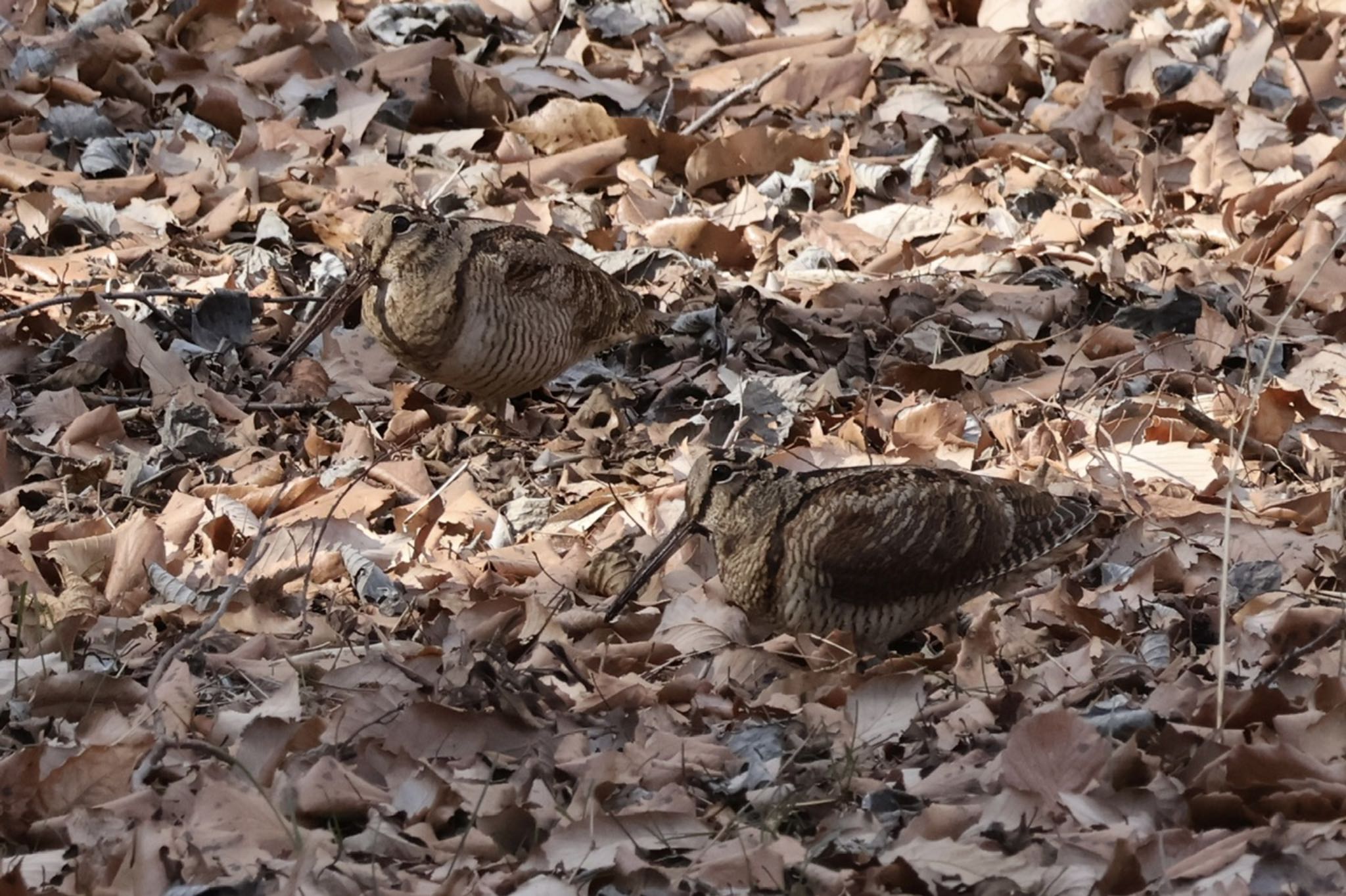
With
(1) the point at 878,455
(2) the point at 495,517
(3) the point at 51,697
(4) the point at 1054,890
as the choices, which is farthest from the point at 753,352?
(4) the point at 1054,890

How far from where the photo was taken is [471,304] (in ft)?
17.5

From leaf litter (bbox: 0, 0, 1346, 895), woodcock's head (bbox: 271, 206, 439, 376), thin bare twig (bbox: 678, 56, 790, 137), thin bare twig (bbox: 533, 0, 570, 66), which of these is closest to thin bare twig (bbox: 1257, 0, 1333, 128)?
leaf litter (bbox: 0, 0, 1346, 895)

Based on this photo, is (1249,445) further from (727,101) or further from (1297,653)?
(727,101)

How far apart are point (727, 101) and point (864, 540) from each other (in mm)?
3323

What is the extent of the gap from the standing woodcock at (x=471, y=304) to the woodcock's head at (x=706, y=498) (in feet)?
4.38

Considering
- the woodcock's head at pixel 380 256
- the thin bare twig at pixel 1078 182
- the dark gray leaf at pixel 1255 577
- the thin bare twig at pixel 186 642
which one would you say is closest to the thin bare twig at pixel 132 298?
the woodcock's head at pixel 380 256

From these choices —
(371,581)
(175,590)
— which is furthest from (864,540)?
(175,590)

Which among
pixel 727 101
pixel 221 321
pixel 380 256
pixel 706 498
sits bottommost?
pixel 221 321

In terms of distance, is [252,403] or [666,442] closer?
[666,442]

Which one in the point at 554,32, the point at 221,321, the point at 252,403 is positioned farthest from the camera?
the point at 554,32

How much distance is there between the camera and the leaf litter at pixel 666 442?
2918mm

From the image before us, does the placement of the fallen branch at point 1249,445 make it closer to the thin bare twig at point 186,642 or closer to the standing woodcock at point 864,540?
the standing woodcock at point 864,540

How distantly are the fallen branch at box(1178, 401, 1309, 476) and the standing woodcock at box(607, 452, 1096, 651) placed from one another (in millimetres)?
602

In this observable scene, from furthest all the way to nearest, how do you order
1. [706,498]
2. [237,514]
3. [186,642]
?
1. [237,514]
2. [706,498]
3. [186,642]
